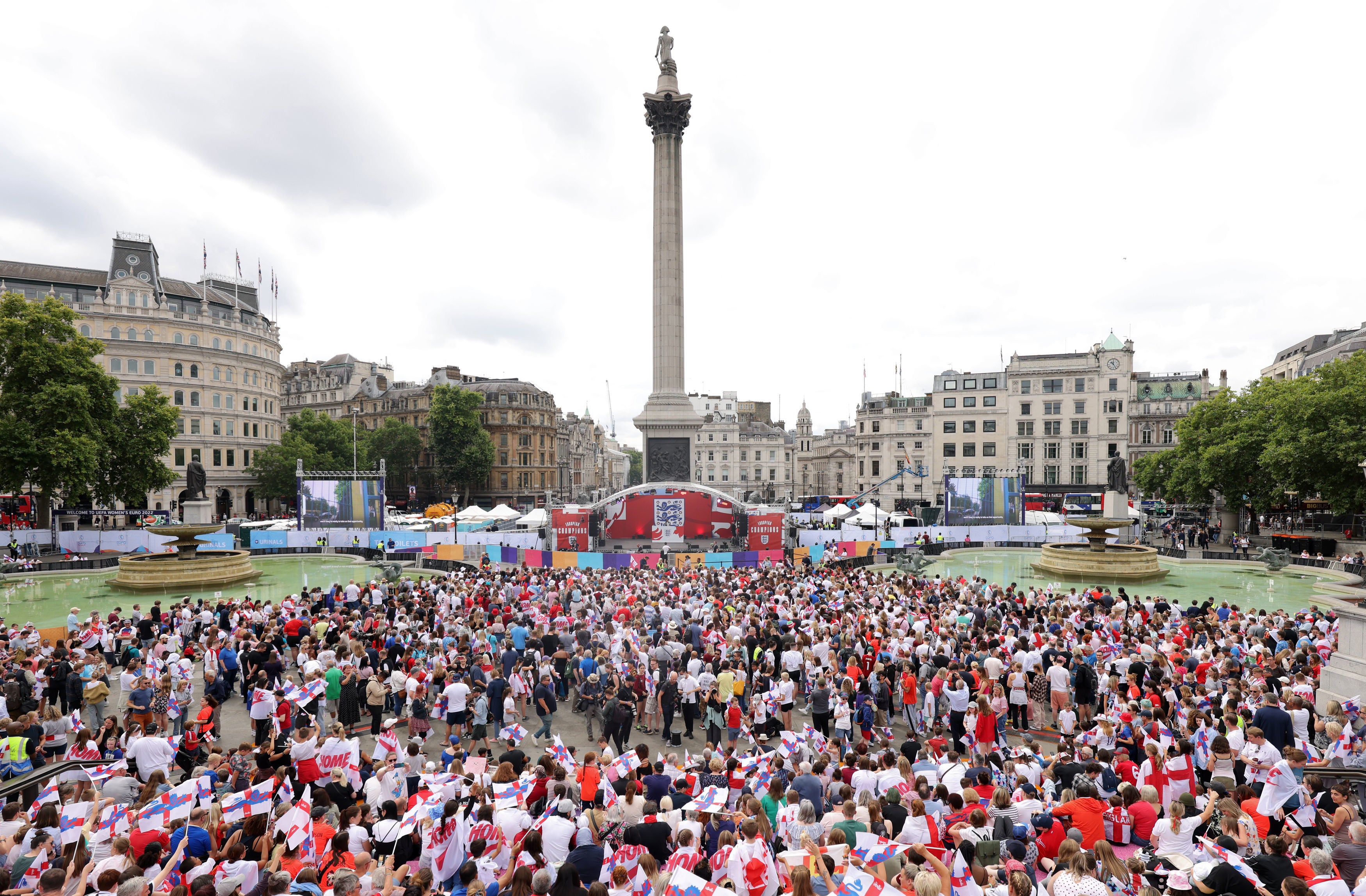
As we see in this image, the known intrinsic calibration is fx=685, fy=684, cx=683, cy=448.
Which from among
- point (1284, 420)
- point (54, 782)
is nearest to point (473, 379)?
point (1284, 420)

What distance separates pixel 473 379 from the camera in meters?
102

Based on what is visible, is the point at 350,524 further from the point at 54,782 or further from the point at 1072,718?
the point at 1072,718

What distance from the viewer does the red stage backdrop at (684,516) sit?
1725 inches

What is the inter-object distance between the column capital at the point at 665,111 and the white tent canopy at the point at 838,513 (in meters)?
30.8

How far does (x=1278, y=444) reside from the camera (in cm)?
4094

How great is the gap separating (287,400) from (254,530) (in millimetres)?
74278

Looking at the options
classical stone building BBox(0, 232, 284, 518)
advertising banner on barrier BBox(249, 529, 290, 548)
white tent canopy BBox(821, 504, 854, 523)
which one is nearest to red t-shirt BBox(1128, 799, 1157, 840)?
advertising banner on barrier BBox(249, 529, 290, 548)

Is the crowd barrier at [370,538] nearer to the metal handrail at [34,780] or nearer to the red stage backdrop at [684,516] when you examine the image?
the red stage backdrop at [684,516]

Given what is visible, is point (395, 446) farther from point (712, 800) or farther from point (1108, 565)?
point (712, 800)

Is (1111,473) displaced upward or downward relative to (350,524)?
upward

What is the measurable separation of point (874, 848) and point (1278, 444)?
158ft

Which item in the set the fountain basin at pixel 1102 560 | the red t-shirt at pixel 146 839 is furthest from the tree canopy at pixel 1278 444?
the red t-shirt at pixel 146 839

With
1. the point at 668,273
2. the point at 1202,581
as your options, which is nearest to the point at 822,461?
the point at 668,273

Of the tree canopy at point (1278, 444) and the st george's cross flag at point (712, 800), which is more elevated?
the tree canopy at point (1278, 444)
